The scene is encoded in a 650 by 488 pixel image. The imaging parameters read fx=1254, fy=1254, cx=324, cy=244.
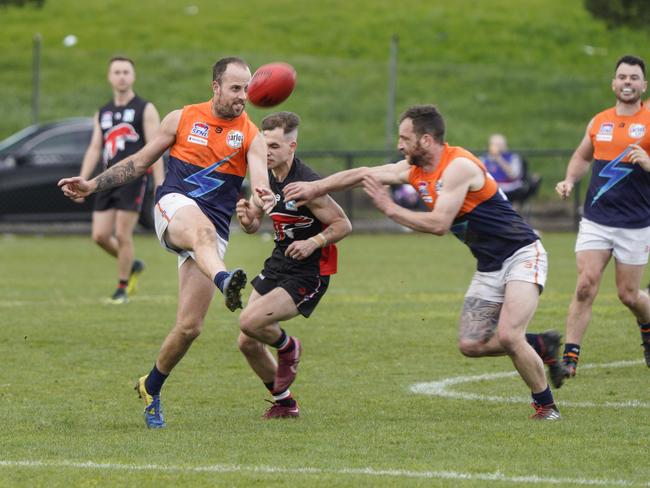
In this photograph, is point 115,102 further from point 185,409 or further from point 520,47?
point 520,47

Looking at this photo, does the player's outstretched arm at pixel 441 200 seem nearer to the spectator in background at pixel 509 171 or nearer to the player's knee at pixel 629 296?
the player's knee at pixel 629 296

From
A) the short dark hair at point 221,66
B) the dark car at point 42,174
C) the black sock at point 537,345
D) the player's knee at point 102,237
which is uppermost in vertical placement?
the short dark hair at point 221,66

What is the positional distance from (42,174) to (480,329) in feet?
52.6

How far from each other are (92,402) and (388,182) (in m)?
2.41

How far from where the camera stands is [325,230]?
24.7 feet

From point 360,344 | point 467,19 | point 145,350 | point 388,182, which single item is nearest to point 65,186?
point 388,182

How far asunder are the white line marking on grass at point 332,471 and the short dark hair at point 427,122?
2028 mm

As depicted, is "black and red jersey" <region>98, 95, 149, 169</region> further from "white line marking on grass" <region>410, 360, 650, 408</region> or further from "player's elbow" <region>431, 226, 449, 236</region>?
"player's elbow" <region>431, 226, 449, 236</region>

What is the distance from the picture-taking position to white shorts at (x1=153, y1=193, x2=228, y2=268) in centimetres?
722

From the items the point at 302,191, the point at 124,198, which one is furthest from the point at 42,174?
the point at 302,191

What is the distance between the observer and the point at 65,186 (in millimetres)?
7512

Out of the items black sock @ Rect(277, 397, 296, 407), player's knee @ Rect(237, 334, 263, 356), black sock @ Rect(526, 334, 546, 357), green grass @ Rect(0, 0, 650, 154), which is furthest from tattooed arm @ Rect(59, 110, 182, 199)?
green grass @ Rect(0, 0, 650, 154)

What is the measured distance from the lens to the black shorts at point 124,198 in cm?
1267

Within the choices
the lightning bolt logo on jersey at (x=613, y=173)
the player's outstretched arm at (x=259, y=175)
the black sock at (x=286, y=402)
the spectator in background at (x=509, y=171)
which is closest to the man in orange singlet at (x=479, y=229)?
the player's outstretched arm at (x=259, y=175)
